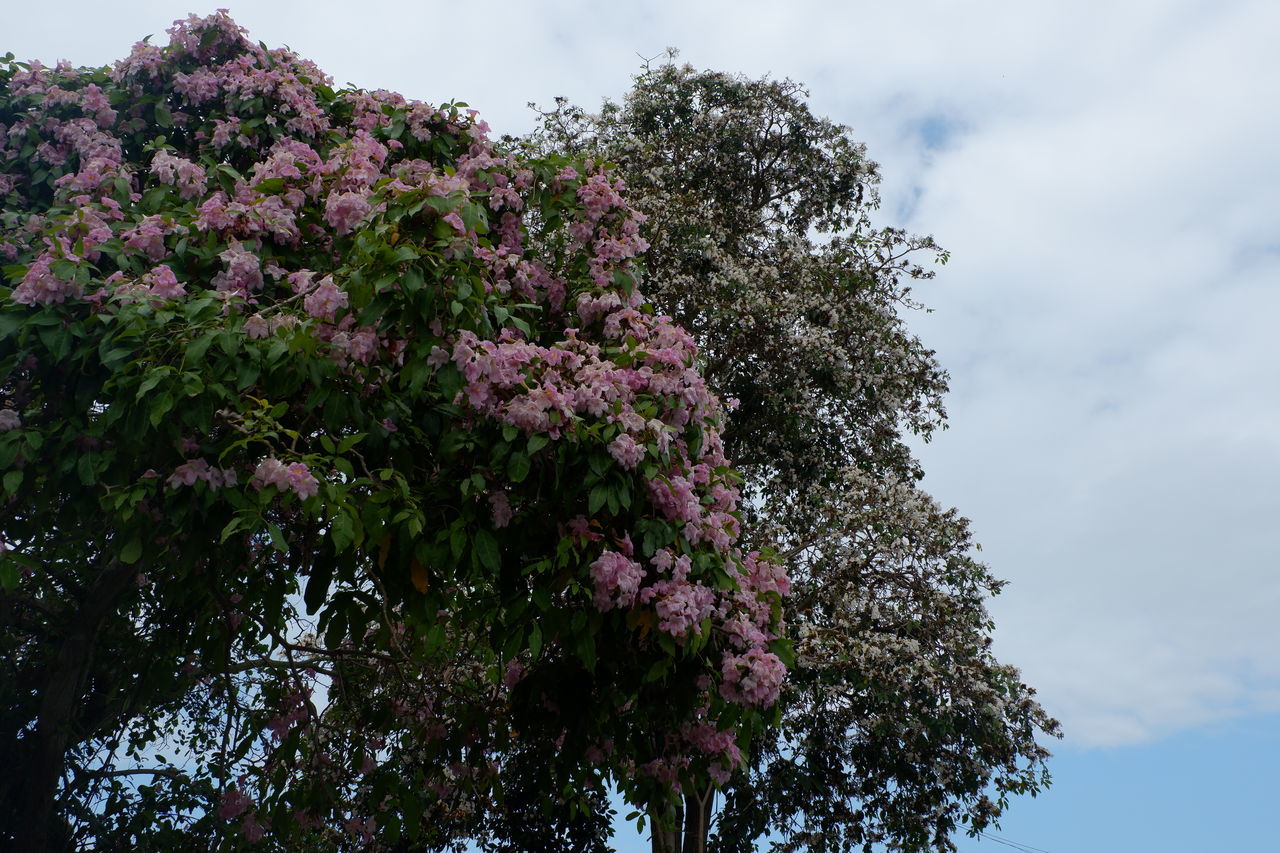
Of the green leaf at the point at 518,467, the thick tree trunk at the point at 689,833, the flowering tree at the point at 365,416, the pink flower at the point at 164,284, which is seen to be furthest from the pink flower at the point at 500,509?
the thick tree trunk at the point at 689,833

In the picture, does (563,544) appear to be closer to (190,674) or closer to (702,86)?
(190,674)

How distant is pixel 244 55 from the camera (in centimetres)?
832

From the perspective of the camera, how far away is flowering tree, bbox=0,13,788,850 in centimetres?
559

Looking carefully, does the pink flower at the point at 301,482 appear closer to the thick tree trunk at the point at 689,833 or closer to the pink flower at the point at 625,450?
the pink flower at the point at 625,450

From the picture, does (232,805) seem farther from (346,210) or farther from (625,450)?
(625,450)

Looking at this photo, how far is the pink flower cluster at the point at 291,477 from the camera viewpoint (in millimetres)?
5105

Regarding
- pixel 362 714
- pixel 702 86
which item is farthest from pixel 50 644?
pixel 702 86

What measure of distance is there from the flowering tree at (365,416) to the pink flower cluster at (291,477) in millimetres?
16

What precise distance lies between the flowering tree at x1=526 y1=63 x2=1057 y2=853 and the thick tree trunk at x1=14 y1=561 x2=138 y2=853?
6.00m

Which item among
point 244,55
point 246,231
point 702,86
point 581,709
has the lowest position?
point 581,709

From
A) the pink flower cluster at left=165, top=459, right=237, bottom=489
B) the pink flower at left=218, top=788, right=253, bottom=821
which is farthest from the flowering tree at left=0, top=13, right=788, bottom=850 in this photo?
the pink flower at left=218, top=788, right=253, bottom=821

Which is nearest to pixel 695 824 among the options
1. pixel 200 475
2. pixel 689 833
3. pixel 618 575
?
pixel 689 833

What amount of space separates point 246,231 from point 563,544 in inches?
103

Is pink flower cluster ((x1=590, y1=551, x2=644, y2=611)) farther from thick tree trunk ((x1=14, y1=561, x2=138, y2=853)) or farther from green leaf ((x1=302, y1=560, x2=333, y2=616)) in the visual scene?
thick tree trunk ((x1=14, y1=561, x2=138, y2=853))
